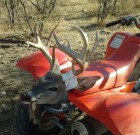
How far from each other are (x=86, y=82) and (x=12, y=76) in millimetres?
2800

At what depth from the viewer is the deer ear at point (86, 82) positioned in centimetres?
338

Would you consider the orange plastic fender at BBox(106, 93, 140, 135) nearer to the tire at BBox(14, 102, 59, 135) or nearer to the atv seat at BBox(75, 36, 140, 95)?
the atv seat at BBox(75, 36, 140, 95)

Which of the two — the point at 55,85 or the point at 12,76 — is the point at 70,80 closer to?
the point at 55,85

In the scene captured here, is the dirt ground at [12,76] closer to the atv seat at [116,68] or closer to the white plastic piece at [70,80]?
the white plastic piece at [70,80]

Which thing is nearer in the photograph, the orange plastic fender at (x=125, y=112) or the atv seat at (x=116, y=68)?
the orange plastic fender at (x=125, y=112)

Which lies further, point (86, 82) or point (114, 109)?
point (86, 82)

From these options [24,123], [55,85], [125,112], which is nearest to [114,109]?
[125,112]

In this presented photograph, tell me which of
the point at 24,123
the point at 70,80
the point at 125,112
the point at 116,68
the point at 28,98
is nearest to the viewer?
the point at 125,112

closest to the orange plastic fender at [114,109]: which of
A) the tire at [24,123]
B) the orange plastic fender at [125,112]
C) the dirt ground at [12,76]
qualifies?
the orange plastic fender at [125,112]

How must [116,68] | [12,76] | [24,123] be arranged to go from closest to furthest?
[116,68]
[24,123]
[12,76]

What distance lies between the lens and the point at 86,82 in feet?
11.3

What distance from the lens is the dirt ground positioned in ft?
15.5

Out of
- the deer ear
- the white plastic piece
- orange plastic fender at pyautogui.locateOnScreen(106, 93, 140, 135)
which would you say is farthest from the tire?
orange plastic fender at pyautogui.locateOnScreen(106, 93, 140, 135)

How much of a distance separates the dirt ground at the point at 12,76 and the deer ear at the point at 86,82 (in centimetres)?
135
